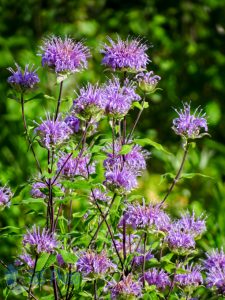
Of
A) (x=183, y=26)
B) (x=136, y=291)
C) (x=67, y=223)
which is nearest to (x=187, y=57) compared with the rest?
(x=183, y=26)

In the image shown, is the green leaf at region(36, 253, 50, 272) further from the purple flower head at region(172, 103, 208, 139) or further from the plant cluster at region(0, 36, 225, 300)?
the purple flower head at region(172, 103, 208, 139)

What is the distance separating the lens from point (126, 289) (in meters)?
1.67

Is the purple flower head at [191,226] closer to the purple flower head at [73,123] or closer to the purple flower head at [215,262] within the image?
the purple flower head at [215,262]

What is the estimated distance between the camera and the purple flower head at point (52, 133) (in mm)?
1740

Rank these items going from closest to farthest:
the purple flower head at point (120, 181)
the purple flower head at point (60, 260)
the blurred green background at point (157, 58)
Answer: the purple flower head at point (120, 181)
the purple flower head at point (60, 260)
the blurred green background at point (157, 58)

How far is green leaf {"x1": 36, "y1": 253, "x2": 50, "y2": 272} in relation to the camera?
166 cm

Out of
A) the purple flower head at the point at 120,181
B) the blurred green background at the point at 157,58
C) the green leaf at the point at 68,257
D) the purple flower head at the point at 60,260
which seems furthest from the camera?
the blurred green background at the point at 157,58

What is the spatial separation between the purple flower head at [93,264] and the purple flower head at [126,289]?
49mm

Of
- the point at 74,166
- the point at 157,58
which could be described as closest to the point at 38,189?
the point at 74,166

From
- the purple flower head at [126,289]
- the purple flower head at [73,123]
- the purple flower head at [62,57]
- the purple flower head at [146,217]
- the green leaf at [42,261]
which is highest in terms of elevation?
the purple flower head at [62,57]

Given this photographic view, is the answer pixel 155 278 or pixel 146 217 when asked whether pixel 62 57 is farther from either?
pixel 155 278

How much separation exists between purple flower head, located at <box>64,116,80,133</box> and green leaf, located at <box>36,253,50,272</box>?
12.7 inches

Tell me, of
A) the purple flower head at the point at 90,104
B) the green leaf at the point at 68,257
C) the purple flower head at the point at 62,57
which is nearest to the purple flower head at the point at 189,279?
the green leaf at the point at 68,257

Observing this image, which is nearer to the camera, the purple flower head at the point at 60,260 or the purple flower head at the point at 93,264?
the purple flower head at the point at 93,264
